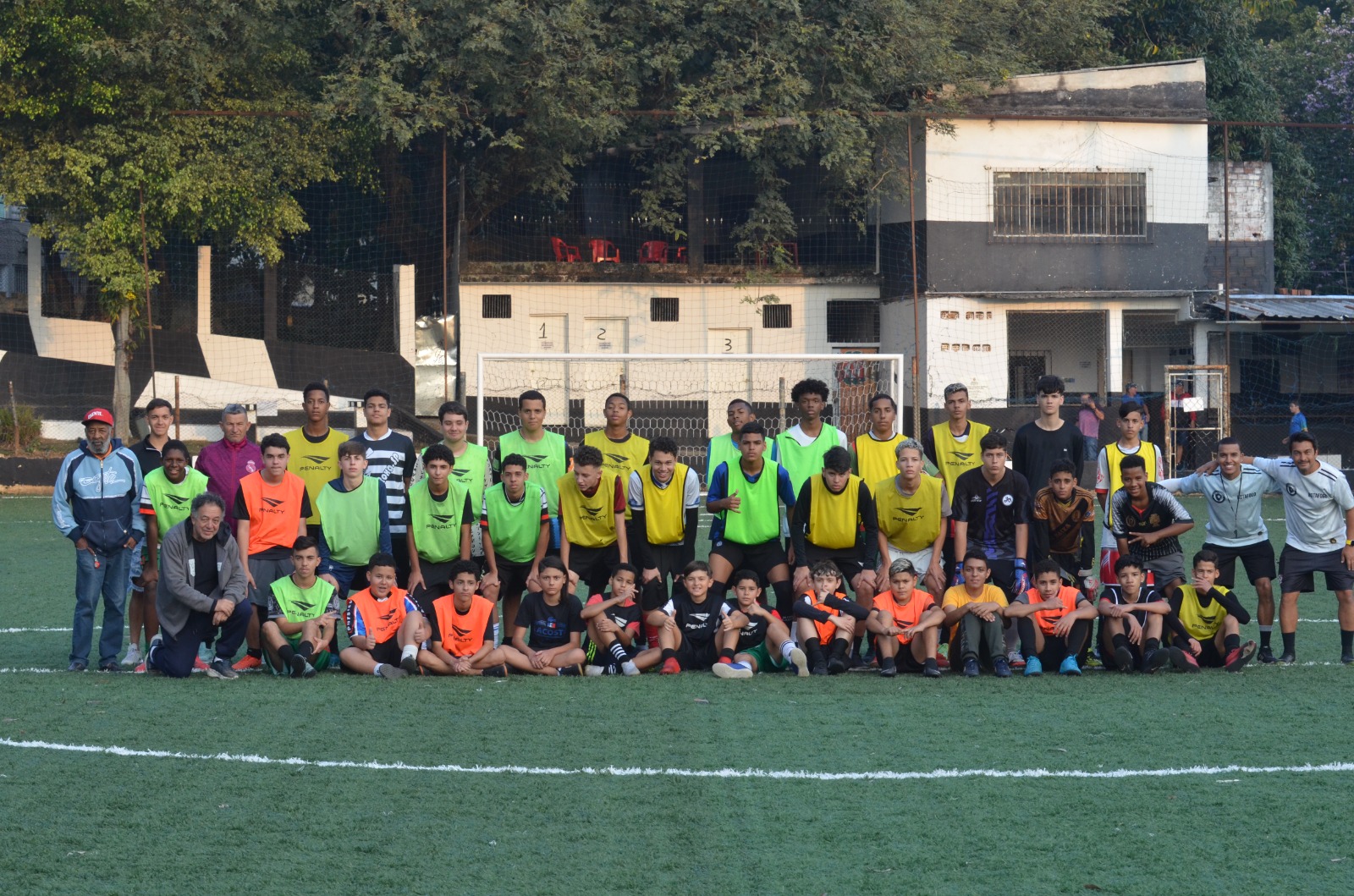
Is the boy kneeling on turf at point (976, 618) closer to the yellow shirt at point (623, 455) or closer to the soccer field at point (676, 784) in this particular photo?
the soccer field at point (676, 784)

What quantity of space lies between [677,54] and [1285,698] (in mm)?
17386

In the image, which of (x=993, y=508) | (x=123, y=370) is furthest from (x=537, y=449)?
(x=123, y=370)

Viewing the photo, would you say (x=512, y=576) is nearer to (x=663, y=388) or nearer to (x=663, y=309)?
(x=663, y=388)

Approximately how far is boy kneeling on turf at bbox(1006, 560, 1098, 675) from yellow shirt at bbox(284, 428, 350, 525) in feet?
14.5

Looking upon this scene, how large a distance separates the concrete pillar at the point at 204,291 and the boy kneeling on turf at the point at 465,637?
18.6 meters

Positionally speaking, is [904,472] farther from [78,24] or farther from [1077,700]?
[78,24]

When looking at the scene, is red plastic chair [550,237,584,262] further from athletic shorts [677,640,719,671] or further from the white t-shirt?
the white t-shirt

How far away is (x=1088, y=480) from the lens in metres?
22.0

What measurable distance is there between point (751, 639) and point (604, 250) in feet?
61.9

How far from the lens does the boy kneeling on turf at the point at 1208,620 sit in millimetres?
8820

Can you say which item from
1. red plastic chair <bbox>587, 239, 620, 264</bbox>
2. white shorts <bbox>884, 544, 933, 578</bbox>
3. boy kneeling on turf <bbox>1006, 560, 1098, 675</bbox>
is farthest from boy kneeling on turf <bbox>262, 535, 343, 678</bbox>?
red plastic chair <bbox>587, 239, 620, 264</bbox>

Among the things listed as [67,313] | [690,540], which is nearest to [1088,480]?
[690,540]

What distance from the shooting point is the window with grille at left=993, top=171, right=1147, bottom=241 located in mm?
25375

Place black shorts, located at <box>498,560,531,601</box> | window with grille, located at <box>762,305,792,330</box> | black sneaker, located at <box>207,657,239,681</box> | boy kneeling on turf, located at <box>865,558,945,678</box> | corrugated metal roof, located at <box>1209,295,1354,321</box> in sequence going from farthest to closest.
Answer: window with grille, located at <box>762,305,792,330</box> → corrugated metal roof, located at <box>1209,295,1354,321</box> → black shorts, located at <box>498,560,531,601</box> → boy kneeling on turf, located at <box>865,558,945,678</box> → black sneaker, located at <box>207,657,239,681</box>
